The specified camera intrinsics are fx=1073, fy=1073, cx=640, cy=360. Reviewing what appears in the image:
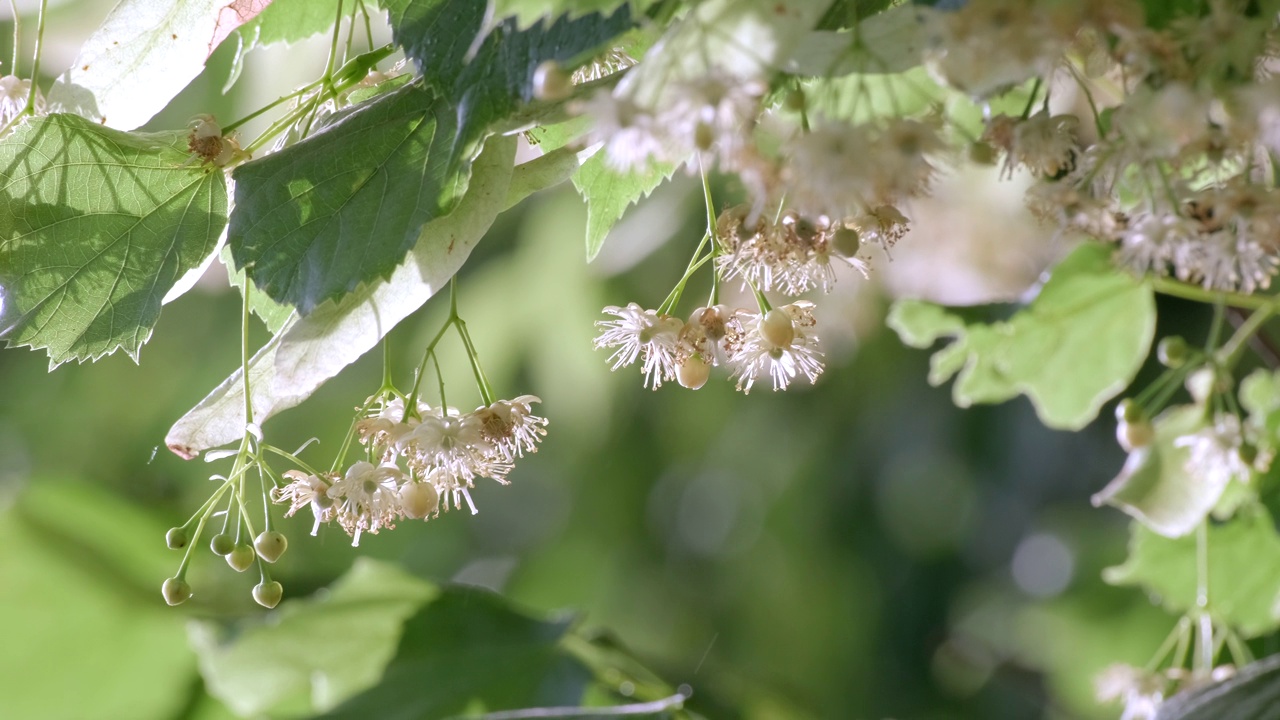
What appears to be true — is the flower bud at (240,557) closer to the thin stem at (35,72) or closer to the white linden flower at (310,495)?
the white linden flower at (310,495)

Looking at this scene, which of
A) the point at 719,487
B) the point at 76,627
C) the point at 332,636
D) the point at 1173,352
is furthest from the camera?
the point at 719,487

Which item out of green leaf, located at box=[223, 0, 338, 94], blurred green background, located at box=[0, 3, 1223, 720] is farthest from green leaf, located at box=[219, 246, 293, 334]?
blurred green background, located at box=[0, 3, 1223, 720]

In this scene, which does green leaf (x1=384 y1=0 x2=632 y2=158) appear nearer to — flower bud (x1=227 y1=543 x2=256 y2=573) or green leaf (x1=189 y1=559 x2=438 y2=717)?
flower bud (x1=227 y1=543 x2=256 y2=573)

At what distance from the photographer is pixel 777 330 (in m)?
0.44

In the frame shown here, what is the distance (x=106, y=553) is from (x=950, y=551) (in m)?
1.64

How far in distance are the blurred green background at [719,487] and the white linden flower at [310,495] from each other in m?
1.17

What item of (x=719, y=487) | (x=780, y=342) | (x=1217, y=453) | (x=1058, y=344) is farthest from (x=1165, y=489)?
(x=719, y=487)

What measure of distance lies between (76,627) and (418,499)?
926 millimetres

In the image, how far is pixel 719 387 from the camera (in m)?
2.23

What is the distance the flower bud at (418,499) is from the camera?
455 mm

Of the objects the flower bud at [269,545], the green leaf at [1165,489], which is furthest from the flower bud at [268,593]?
the green leaf at [1165,489]

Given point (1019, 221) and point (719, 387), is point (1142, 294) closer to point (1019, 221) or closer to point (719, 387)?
point (1019, 221)

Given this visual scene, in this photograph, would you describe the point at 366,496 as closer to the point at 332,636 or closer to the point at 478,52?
the point at 478,52

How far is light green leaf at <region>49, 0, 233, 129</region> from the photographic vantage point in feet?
1.58
